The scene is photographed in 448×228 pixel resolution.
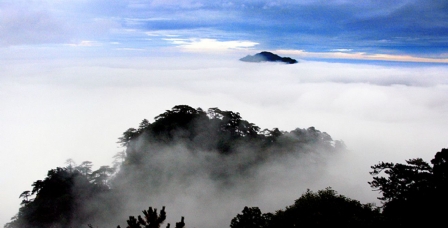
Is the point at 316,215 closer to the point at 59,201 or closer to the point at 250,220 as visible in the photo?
the point at 250,220

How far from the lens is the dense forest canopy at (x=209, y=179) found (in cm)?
1339

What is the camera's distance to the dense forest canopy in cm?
1339

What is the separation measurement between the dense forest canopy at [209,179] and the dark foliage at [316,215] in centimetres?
5

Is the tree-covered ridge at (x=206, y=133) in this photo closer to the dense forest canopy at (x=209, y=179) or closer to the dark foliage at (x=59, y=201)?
the dense forest canopy at (x=209, y=179)

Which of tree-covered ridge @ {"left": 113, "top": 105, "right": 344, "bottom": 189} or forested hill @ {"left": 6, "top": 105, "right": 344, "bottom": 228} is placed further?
tree-covered ridge @ {"left": 113, "top": 105, "right": 344, "bottom": 189}

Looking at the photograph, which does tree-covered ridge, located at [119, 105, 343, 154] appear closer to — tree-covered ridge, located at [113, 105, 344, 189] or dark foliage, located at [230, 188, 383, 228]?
tree-covered ridge, located at [113, 105, 344, 189]

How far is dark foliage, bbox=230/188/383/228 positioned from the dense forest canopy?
49 millimetres

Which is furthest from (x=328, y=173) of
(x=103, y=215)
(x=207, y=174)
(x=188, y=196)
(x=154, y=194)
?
(x=103, y=215)

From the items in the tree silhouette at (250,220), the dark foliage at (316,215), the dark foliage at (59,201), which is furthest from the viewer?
the dark foliage at (59,201)

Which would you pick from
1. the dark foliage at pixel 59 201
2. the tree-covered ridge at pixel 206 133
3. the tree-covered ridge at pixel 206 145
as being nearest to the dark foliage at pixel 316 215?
the tree-covered ridge at pixel 206 145

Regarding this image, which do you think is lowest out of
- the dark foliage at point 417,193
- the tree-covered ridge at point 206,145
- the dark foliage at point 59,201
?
the dark foliage at point 417,193

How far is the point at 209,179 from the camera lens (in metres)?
33.3

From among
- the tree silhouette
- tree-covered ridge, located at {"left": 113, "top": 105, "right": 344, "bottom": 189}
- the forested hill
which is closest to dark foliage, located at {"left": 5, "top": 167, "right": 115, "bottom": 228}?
the forested hill

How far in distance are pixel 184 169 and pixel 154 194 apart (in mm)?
4530
